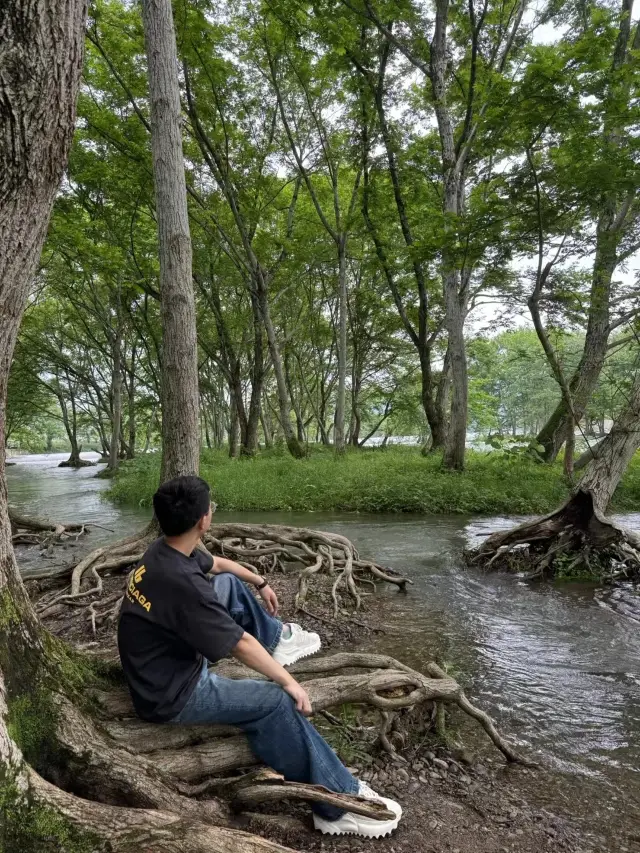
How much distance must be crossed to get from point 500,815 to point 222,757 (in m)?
1.56

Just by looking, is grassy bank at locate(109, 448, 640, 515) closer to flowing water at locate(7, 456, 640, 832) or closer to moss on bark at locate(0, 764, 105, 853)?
flowing water at locate(7, 456, 640, 832)

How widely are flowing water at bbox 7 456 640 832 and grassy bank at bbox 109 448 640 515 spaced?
9.03 feet

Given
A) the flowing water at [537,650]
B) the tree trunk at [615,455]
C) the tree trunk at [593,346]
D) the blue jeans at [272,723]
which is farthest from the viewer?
the tree trunk at [593,346]

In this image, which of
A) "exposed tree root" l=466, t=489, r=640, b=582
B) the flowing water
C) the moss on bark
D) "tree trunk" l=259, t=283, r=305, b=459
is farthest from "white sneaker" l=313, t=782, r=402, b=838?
"tree trunk" l=259, t=283, r=305, b=459

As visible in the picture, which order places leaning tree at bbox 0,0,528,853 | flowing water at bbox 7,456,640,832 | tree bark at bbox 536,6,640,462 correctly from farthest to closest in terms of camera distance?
tree bark at bbox 536,6,640,462
flowing water at bbox 7,456,640,832
leaning tree at bbox 0,0,528,853

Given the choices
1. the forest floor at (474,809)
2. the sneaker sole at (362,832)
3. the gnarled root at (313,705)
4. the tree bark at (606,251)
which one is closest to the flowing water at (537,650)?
the forest floor at (474,809)

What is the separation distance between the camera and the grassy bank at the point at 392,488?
12.2 m

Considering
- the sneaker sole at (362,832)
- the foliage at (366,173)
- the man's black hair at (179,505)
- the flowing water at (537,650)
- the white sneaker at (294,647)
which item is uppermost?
the foliage at (366,173)

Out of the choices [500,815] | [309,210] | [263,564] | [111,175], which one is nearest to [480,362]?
[309,210]

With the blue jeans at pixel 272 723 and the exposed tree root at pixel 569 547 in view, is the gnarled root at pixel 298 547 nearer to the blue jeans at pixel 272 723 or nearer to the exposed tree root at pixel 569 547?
the exposed tree root at pixel 569 547

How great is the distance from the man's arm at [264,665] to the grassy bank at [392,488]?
10032 millimetres

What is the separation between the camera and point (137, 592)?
2.55 meters

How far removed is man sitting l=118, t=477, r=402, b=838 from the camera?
2.48 metres

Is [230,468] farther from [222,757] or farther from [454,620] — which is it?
[222,757]
